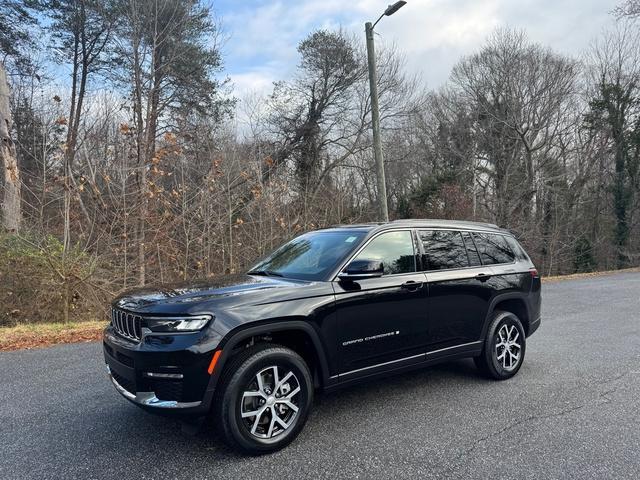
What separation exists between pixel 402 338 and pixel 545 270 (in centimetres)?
2856

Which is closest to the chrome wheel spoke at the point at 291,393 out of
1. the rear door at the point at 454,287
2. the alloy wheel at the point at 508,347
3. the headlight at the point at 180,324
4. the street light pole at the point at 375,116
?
the headlight at the point at 180,324

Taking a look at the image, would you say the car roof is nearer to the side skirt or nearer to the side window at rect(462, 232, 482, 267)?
the side window at rect(462, 232, 482, 267)

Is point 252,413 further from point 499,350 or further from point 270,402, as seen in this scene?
point 499,350

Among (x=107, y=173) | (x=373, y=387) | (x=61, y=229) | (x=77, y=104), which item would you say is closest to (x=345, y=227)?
(x=373, y=387)

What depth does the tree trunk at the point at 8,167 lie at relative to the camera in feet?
36.6

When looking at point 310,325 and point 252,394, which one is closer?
point 252,394

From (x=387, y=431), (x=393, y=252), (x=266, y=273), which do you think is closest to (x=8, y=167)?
(x=266, y=273)

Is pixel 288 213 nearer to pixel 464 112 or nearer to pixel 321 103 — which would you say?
pixel 321 103

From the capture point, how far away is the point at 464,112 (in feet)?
99.6

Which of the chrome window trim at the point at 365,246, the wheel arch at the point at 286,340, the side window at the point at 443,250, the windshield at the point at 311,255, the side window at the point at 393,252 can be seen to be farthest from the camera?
the side window at the point at 443,250

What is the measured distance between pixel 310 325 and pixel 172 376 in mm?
1088

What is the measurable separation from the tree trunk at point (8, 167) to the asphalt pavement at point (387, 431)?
7185mm

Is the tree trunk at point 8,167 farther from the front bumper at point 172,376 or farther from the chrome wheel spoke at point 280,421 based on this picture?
the chrome wheel spoke at point 280,421

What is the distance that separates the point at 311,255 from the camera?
443 cm
